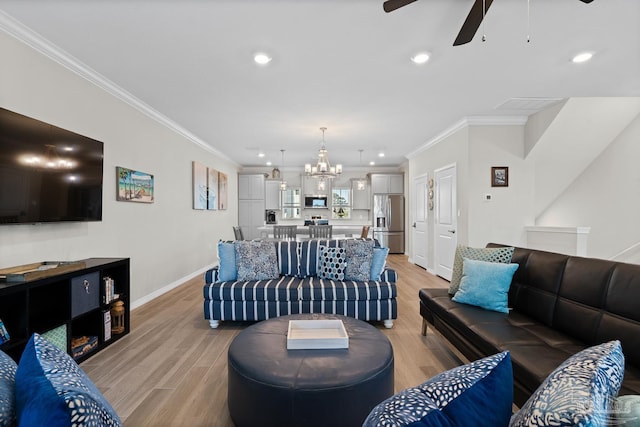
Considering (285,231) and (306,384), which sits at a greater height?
(285,231)

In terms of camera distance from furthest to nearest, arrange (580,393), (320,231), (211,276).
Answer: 1. (320,231)
2. (211,276)
3. (580,393)

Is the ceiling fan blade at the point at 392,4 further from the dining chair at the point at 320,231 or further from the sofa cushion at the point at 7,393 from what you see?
the dining chair at the point at 320,231

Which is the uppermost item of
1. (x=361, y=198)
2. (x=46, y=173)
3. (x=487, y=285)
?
(x=361, y=198)

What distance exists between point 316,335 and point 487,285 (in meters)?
1.48

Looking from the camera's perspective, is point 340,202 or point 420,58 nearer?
point 420,58

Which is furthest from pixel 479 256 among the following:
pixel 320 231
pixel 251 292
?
pixel 320 231


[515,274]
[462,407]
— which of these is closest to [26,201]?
[462,407]

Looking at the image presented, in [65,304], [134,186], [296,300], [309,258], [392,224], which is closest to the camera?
[65,304]

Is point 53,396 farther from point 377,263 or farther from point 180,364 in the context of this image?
point 377,263

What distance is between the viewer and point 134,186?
3805 mm

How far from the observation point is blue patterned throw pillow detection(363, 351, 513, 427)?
630 mm

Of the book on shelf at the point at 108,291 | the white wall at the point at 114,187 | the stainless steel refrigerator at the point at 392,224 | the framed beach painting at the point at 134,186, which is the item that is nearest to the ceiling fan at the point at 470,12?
the white wall at the point at 114,187

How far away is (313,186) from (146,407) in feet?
23.7

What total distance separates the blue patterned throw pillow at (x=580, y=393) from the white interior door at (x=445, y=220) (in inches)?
183
